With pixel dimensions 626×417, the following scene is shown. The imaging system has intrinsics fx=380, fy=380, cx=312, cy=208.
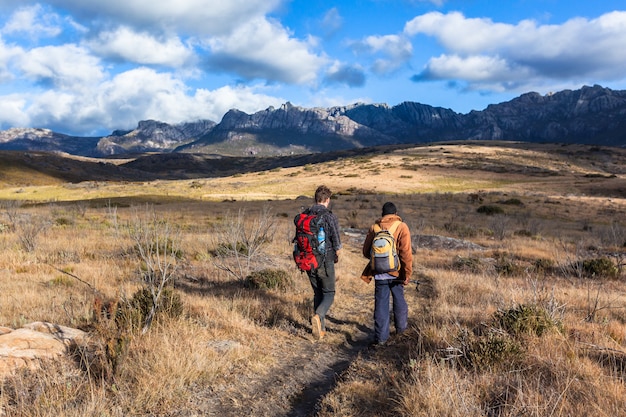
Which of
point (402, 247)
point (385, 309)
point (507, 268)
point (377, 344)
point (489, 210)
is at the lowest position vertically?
point (489, 210)

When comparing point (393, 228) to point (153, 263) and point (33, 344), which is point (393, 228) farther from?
point (153, 263)

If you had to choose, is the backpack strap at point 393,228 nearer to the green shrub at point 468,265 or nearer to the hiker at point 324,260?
the hiker at point 324,260

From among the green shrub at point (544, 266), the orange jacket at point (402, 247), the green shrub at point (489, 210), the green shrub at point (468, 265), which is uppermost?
the orange jacket at point (402, 247)

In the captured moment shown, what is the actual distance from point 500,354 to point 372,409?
1678 millimetres

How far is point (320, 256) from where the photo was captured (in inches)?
233

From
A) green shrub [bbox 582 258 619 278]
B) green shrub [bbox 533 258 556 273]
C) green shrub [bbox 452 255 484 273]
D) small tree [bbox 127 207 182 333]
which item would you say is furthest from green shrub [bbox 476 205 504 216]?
small tree [bbox 127 207 182 333]

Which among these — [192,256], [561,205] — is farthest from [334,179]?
→ [192,256]

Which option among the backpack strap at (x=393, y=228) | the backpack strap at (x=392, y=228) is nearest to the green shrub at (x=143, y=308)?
the backpack strap at (x=392, y=228)

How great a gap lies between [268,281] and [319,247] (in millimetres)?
3325

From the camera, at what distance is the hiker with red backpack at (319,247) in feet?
19.2

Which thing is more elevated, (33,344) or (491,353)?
(33,344)

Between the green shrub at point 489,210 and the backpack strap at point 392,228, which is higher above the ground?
the backpack strap at point 392,228

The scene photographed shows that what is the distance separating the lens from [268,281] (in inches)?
345

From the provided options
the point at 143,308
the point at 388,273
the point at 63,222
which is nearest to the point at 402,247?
the point at 388,273
